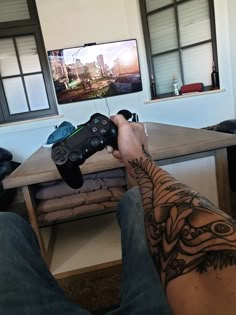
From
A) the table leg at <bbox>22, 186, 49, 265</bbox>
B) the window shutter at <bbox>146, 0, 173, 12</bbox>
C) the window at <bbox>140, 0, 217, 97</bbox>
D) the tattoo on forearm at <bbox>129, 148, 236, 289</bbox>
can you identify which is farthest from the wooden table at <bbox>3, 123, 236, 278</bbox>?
the window shutter at <bbox>146, 0, 173, 12</bbox>

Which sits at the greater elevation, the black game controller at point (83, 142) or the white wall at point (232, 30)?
the white wall at point (232, 30)

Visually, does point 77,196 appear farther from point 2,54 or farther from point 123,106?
point 2,54

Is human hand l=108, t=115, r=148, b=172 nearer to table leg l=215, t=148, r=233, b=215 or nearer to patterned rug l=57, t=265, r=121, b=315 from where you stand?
table leg l=215, t=148, r=233, b=215

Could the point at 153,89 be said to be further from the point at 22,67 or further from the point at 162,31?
the point at 22,67

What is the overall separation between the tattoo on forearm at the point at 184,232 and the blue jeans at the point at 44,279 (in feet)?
0.65

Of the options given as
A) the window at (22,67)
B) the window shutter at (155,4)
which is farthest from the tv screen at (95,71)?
the window shutter at (155,4)

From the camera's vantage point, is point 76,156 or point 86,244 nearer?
point 76,156

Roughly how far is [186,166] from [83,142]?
1.65ft

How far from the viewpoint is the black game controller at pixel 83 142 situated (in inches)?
25.1

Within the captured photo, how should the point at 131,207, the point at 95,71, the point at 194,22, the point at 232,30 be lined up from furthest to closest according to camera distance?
the point at 95,71
the point at 194,22
the point at 232,30
the point at 131,207

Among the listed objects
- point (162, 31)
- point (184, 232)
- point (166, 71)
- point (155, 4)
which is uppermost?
point (155, 4)

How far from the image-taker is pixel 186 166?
101 centimetres

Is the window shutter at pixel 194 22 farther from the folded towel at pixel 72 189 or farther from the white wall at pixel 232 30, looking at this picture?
the folded towel at pixel 72 189

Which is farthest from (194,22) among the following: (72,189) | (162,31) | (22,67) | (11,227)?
(11,227)
